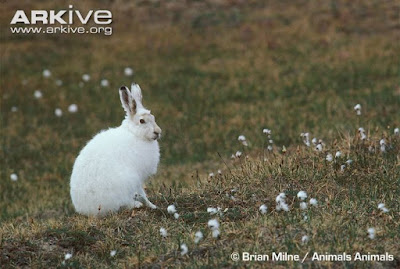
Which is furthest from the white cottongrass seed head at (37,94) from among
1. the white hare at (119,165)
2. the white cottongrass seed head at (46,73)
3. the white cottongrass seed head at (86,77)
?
the white hare at (119,165)

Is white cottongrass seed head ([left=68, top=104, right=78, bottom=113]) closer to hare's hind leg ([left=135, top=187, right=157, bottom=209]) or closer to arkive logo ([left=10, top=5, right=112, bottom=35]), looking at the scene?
arkive logo ([left=10, top=5, right=112, bottom=35])

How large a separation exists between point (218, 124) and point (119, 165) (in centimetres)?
716

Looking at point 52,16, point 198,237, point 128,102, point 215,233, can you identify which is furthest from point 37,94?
point 215,233

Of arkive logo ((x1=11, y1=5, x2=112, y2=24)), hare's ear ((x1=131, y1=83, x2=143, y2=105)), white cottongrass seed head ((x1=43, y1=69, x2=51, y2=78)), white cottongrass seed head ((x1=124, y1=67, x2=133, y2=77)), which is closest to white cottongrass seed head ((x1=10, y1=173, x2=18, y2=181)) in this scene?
hare's ear ((x1=131, y1=83, x2=143, y2=105))

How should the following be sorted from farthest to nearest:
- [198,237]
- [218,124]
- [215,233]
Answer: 1. [218,124]
2. [198,237]
3. [215,233]

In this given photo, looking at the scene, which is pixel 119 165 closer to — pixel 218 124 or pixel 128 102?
pixel 128 102

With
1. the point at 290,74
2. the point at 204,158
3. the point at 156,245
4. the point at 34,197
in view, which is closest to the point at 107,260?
Result: the point at 156,245

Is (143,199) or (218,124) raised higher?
(218,124)

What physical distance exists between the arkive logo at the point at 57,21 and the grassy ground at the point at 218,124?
348mm

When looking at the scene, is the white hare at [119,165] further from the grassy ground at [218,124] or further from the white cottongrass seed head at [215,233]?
the white cottongrass seed head at [215,233]

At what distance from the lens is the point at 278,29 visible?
1983 centimetres

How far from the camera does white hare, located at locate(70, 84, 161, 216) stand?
777 centimetres

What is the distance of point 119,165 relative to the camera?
25.8 ft

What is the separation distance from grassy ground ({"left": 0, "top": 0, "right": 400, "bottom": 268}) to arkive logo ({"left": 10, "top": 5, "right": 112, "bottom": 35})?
348 mm
